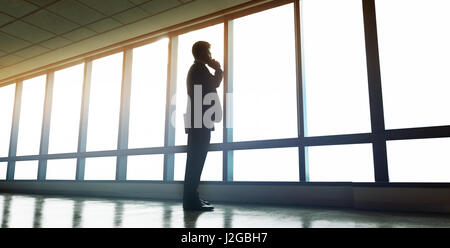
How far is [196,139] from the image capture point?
243 cm

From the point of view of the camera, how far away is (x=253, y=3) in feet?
13.1

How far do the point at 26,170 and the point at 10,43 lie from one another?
295 cm

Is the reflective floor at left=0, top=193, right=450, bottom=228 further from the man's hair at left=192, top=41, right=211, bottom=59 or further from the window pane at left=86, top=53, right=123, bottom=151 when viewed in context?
the window pane at left=86, top=53, right=123, bottom=151

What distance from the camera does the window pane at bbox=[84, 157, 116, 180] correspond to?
203 inches

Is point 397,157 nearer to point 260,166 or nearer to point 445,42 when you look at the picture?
point 445,42

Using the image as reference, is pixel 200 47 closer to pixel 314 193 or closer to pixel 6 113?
pixel 314 193

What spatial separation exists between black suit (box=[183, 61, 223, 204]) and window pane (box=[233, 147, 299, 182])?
1.41 meters

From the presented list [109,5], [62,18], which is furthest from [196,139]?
[62,18]

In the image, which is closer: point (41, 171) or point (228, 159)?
point (228, 159)

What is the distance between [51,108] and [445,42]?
684 cm

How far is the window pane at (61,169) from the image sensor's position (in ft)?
18.8

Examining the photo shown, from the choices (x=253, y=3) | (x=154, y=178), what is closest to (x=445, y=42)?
(x=253, y=3)

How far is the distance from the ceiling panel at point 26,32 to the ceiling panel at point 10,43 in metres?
0.16

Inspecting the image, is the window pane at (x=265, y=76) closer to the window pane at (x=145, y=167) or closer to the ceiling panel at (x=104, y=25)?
the window pane at (x=145, y=167)
